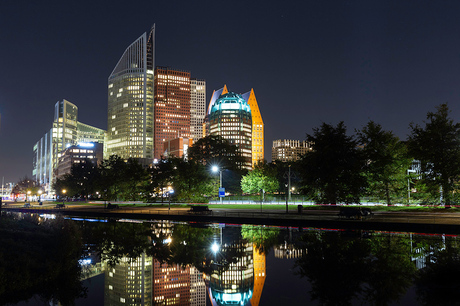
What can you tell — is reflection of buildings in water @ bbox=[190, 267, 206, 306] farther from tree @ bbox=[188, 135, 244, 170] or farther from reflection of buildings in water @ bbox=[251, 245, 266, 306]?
tree @ bbox=[188, 135, 244, 170]

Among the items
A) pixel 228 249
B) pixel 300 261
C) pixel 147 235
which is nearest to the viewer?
pixel 300 261

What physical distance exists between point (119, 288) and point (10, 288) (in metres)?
3.81

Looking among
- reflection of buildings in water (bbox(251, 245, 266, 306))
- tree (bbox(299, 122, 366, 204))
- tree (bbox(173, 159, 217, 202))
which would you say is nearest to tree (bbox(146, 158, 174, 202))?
tree (bbox(173, 159, 217, 202))

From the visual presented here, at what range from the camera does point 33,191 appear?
479 feet

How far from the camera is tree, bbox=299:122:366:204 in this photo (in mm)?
51219

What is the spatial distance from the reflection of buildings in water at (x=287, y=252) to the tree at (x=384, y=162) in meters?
36.0

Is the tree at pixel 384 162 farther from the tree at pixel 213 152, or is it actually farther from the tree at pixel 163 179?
the tree at pixel 213 152

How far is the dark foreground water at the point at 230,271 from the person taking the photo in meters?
13.1

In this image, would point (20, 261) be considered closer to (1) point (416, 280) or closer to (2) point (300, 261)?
(2) point (300, 261)

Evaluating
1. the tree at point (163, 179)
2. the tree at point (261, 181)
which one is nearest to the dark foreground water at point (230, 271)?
the tree at point (163, 179)

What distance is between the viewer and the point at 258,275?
53.1 ft

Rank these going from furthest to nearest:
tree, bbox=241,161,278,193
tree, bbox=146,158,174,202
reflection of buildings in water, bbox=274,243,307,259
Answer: tree, bbox=241,161,278,193, tree, bbox=146,158,174,202, reflection of buildings in water, bbox=274,243,307,259

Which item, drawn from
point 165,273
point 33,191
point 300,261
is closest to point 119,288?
point 165,273

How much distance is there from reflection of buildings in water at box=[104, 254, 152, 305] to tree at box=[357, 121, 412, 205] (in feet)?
144
